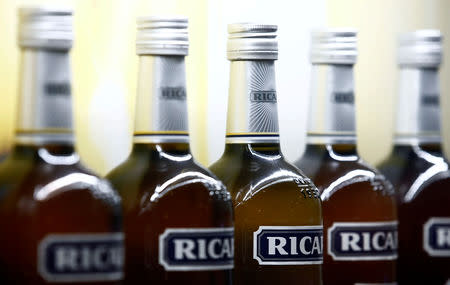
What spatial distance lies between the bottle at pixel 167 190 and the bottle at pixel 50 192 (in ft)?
0.28

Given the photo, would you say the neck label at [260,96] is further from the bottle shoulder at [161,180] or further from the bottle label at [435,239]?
the bottle label at [435,239]

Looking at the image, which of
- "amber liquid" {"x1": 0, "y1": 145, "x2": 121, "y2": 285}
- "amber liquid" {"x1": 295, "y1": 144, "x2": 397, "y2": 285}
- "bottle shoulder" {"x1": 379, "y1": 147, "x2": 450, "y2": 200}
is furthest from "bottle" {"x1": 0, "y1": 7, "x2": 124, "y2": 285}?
"bottle shoulder" {"x1": 379, "y1": 147, "x2": 450, "y2": 200}

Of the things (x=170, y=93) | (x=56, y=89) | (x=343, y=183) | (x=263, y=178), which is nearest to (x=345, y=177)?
(x=343, y=183)

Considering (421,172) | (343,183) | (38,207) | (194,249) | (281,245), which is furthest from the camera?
(421,172)

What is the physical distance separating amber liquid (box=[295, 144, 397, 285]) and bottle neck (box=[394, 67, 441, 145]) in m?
0.15

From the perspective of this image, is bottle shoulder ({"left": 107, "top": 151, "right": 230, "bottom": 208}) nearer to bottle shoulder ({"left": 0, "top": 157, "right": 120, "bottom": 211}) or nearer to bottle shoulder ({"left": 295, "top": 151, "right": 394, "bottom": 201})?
bottle shoulder ({"left": 0, "top": 157, "right": 120, "bottom": 211})

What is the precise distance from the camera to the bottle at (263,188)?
3.82 feet

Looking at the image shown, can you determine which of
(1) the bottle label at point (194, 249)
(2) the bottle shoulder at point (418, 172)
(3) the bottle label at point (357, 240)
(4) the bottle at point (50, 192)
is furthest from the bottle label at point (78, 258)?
(2) the bottle shoulder at point (418, 172)

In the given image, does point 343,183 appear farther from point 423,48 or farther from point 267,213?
point 423,48

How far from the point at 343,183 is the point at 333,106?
0.28 feet

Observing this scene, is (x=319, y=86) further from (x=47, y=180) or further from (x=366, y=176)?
(x=47, y=180)

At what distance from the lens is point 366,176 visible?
4.17 ft

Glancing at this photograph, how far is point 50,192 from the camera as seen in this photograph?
941mm

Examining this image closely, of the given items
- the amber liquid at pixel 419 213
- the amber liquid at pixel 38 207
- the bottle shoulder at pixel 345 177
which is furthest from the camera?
the amber liquid at pixel 419 213
